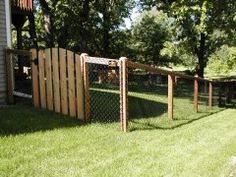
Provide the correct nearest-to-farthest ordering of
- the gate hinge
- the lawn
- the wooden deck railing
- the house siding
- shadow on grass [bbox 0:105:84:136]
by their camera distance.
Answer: the lawn → shadow on grass [bbox 0:105:84:136] → the gate hinge → the house siding → the wooden deck railing

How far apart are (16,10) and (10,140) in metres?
11.6

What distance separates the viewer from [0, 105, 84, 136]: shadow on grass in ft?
27.4

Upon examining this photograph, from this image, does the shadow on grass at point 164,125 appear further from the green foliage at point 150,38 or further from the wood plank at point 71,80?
the green foliage at point 150,38

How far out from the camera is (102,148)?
24.7 ft

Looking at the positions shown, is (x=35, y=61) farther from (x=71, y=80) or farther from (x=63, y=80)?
(x=71, y=80)

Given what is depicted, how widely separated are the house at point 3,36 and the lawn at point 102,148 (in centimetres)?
96

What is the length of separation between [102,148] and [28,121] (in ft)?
7.35

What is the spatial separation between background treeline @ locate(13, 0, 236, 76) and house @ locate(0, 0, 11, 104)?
11672 mm

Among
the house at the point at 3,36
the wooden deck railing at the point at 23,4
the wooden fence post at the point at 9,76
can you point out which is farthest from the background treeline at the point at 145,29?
the wooden fence post at the point at 9,76

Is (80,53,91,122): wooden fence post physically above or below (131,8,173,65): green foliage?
below

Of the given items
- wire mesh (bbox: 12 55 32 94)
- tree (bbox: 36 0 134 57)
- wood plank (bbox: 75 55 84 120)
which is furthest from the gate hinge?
tree (bbox: 36 0 134 57)

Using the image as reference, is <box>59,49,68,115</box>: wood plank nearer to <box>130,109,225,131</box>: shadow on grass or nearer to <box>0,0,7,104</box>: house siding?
<box>130,109,225,131</box>: shadow on grass

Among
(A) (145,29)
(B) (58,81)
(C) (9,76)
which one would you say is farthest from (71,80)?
(A) (145,29)

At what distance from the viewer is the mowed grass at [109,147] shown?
6332 millimetres
